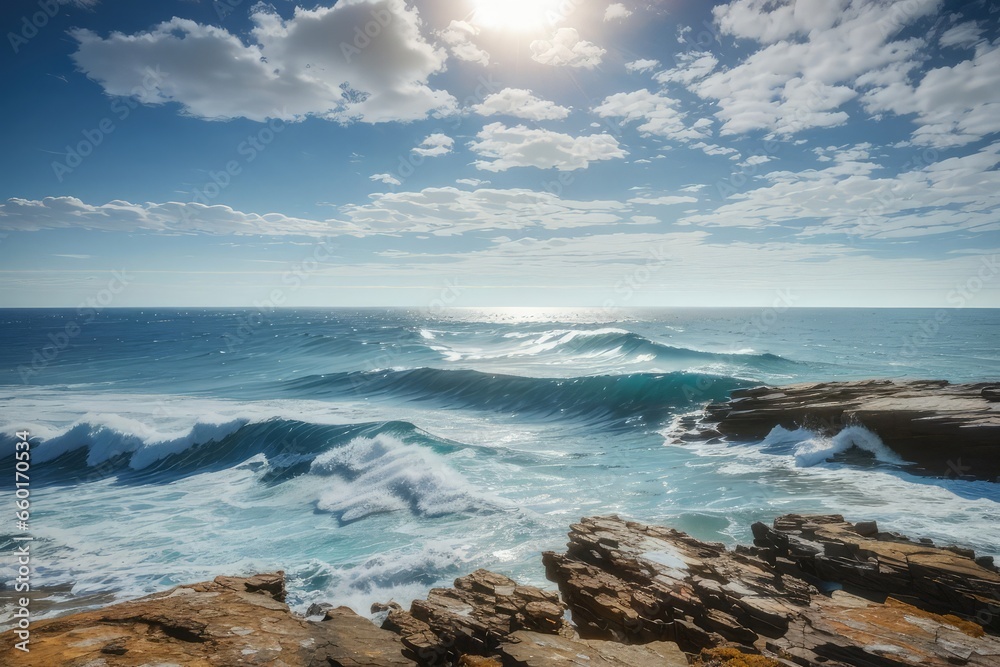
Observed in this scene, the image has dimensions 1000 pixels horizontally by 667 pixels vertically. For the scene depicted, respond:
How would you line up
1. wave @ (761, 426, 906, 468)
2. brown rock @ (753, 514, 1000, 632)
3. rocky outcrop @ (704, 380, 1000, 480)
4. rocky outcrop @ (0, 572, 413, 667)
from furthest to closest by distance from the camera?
wave @ (761, 426, 906, 468) → rocky outcrop @ (704, 380, 1000, 480) → brown rock @ (753, 514, 1000, 632) → rocky outcrop @ (0, 572, 413, 667)

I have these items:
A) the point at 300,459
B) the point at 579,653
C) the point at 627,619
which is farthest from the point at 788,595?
the point at 300,459

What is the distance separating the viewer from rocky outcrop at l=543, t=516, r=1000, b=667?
5949 mm

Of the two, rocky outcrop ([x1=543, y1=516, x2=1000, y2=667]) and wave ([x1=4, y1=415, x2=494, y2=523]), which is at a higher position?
rocky outcrop ([x1=543, y1=516, x2=1000, y2=667])

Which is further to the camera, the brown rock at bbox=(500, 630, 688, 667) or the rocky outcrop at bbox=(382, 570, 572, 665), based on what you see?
the rocky outcrop at bbox=(382, 570, 572, 665)

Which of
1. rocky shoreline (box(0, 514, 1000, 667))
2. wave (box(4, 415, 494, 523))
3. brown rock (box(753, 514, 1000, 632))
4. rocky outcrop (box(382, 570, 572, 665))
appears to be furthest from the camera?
wave (box(4, 415, 494, 523))

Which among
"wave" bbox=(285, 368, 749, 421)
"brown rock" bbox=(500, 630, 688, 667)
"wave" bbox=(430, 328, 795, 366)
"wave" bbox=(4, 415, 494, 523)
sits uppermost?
"wave" bbox=(430, 328, 795, 366)

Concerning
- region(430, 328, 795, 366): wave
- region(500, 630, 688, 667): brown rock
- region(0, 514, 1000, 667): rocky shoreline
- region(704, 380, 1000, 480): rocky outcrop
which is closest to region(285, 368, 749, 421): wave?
region(704, 380, 1000, 480): rocky outcrop

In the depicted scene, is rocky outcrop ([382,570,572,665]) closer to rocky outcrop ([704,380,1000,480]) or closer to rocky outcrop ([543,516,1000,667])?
rocky outcrop ([543,516,1000,667])

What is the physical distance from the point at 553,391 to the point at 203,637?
85.5ft

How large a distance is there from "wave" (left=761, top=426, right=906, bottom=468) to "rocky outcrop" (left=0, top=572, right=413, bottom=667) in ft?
54.5

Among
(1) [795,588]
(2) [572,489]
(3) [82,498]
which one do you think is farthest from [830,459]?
(3) [82,498]

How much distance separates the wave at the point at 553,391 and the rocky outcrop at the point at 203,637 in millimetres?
21158

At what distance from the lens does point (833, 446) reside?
57.4 ft

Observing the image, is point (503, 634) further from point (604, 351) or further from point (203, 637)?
point (604, 351)
